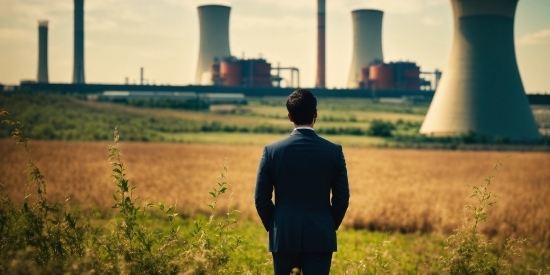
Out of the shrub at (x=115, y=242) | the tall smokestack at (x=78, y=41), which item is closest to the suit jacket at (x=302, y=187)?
the shrub at (x=115, y=242)

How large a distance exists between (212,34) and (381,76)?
15013 millimetres

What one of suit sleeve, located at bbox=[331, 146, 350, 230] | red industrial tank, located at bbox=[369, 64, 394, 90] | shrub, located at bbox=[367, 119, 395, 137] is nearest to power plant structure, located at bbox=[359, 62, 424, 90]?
red industrial tank, located at bbox=[369, 64, 394, 90]

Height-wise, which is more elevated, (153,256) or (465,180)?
(153,256)

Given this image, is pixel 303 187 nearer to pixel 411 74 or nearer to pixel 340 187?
pixel 340 187

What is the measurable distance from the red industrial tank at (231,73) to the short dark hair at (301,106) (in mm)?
51224

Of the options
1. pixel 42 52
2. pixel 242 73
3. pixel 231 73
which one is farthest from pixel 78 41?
pixel 242 73

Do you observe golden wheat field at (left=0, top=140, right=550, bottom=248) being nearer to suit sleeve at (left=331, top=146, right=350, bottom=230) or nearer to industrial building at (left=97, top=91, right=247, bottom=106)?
suit sleeve at (left=331, top=146, right=350, bottom=230)

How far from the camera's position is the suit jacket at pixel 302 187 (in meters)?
2.84

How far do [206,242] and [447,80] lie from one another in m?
28.2

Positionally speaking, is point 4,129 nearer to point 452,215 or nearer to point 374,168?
point 374,168

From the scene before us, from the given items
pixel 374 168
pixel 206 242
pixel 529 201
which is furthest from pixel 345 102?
pixel 206 242

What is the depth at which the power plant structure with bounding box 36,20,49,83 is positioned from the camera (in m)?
57.2

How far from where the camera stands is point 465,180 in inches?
712

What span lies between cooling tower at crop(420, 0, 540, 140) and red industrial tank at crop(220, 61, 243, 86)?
25.5 metres
